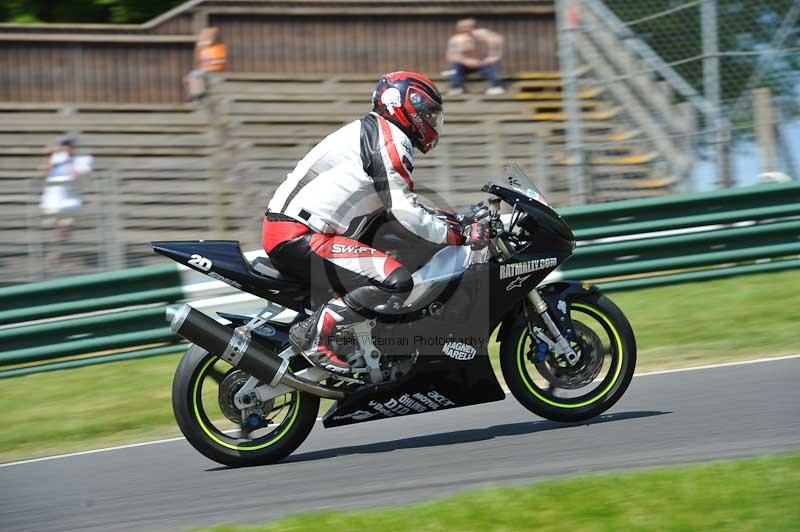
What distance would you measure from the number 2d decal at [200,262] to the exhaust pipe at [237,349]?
22 cm

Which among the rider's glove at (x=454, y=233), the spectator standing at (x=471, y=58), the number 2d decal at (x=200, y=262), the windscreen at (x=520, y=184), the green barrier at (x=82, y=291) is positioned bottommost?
the green barrier at (x=82, y=291)

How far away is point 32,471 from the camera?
6.52 m

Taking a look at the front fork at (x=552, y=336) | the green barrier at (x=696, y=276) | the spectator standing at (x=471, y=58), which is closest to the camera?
the front fork at (x=552, y=336)

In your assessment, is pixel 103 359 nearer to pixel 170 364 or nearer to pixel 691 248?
pixel 170 364

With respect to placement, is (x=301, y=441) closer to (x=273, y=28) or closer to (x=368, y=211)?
(x=368, y=211)

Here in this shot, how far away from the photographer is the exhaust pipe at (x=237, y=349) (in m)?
5.82

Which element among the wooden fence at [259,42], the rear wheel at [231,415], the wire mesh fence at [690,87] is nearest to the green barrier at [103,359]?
the rear wheel at [231,415]

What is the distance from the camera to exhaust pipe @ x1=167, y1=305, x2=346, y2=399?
229 inches

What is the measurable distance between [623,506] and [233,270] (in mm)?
2384

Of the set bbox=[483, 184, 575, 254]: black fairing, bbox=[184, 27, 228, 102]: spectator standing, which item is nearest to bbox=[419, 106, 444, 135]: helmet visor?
bbox=[483, 184, 575, 254]: black fairing

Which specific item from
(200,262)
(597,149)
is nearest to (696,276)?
(597,149)

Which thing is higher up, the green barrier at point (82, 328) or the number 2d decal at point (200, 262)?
the number 2d decal at point (200, 262)

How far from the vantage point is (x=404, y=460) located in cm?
583

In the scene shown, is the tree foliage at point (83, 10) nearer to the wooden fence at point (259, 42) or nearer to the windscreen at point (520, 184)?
the wooden fence at point (259, 42)
